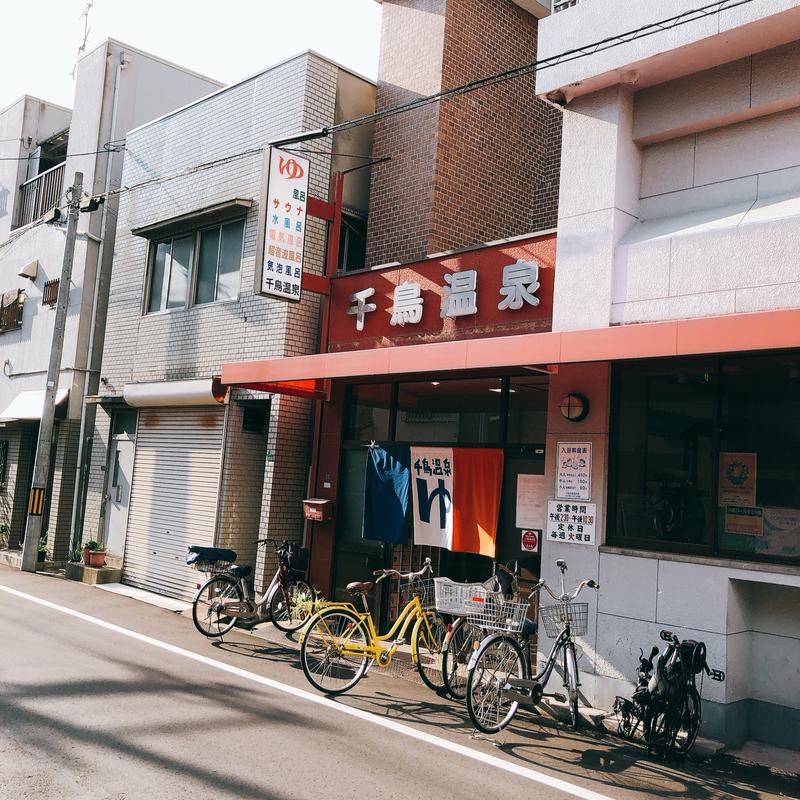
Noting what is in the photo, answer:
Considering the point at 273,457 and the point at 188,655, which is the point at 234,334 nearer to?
the point at 273,457

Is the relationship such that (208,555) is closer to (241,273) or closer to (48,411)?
(241,273)

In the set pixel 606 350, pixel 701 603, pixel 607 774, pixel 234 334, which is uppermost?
pixel 234 334

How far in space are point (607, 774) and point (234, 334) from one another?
9613 mm

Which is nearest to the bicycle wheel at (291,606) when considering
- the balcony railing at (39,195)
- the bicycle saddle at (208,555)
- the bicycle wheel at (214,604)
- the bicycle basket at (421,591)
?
the bicycle wheel at (214,604)

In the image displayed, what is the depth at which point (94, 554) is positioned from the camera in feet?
51.0

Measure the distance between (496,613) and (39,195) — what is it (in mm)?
19322

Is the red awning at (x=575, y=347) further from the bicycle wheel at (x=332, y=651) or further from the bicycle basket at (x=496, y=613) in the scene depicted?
the bicycle wheel at (x=332, y=651)

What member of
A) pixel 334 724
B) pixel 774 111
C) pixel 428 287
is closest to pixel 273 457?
pixel 428 287

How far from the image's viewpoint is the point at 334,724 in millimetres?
7316

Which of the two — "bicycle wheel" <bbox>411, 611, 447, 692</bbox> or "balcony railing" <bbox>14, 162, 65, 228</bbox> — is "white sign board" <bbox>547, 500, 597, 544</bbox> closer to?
"bicycle wheel" <bbox>411, 611, 447, 692</bbox>

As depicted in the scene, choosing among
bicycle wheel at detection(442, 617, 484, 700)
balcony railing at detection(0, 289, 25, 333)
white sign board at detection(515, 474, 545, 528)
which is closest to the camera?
bicycle wheel at detection(442, 617, 484, 700)

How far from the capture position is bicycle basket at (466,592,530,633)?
781 cm

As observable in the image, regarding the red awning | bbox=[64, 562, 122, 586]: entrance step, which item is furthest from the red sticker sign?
bbox=[64, 562, 122, 586]: entrance step

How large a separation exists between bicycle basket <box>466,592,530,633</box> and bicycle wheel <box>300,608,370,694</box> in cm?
130
